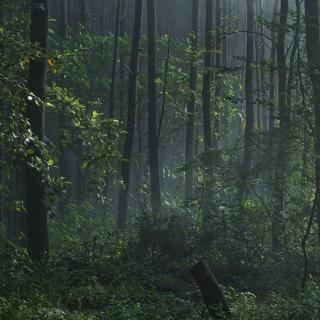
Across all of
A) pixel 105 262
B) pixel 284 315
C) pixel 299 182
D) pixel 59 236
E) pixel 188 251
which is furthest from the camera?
pixel 59 236

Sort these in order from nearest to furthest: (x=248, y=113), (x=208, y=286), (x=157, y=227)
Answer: (x=208, y=286)
(x=157, y=227)
(x=248, y=113)

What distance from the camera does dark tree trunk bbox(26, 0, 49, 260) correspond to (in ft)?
39.6

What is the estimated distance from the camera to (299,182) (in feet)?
49.8

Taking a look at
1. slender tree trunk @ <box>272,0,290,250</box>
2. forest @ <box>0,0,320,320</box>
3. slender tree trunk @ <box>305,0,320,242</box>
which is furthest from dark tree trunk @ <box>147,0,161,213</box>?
slender tree trunk @ <box>305,0,320,242</box>

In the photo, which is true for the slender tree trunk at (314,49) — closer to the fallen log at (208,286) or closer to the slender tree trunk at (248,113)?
the slender tree trunk at (248,113)

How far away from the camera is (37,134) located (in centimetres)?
1205

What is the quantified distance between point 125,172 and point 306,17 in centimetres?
968

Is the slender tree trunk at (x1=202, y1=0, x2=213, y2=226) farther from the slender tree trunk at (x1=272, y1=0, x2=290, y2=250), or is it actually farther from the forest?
the slender tree trunk at (x1=272, y1=0, x2=290, y2=250)

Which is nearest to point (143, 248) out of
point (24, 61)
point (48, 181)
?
point (48, 181)

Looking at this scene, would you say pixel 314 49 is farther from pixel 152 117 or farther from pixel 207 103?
pixel 152 117

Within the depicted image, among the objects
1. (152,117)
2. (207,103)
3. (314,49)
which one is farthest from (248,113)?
(314,49)

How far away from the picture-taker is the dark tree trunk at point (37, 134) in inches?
475

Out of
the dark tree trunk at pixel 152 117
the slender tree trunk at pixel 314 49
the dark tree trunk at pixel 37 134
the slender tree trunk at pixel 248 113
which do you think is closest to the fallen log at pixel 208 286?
the dark tree trunk at pixel 37 134

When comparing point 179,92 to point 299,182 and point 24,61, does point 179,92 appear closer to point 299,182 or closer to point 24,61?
point 299,182
